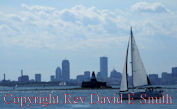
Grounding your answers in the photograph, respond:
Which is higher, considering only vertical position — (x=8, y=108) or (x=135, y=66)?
(x=135, y=66)

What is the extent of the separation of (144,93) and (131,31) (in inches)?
521

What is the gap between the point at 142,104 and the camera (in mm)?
87875

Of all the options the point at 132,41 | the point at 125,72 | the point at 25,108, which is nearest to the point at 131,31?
the point at 132,41

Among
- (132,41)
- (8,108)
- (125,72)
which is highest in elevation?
(132,41)

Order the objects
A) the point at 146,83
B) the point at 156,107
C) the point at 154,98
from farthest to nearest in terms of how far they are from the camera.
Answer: the point at 154,98 < the point at 146,83 < the point at 156,107

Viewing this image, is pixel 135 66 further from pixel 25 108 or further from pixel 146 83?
pixel 25 108

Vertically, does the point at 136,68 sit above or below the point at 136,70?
above

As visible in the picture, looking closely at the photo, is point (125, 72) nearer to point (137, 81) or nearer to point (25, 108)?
point (137, 81)

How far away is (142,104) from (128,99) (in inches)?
295

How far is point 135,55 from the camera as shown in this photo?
91.8 metres

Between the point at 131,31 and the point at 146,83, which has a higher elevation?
the point at 131,31

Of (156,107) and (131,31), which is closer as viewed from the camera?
(156,107)

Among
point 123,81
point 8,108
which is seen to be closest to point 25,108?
point 8,108

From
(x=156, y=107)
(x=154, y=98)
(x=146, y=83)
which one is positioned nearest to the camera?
(x=156, y=107)
